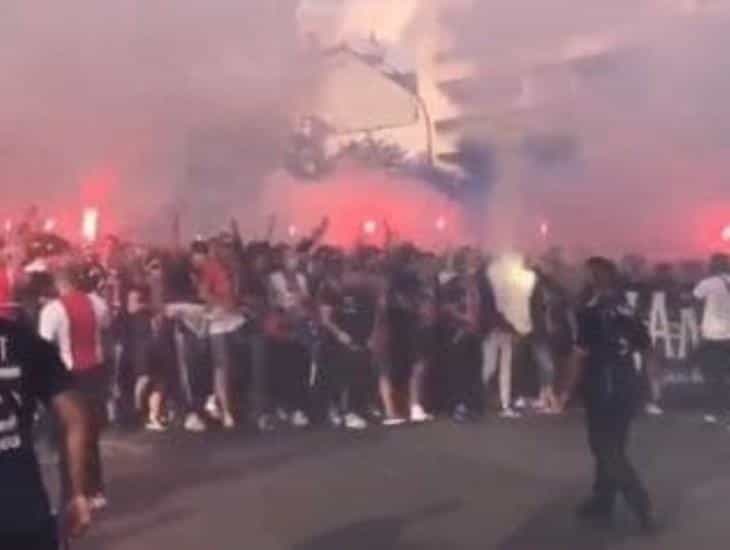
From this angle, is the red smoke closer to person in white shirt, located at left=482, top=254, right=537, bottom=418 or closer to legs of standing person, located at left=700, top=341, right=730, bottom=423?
person in white shirt, located at left=482, top=254, right=537, bottom=418

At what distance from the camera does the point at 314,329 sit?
10156mm

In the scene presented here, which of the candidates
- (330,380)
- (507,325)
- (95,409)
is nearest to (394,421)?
(330,380)

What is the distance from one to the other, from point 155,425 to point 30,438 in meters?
5.75

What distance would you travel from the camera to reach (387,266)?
10.4m

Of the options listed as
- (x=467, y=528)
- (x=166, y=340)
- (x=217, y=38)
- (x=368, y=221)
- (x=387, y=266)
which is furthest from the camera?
(x=368, y=221)

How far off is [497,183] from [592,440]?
21.7 feet

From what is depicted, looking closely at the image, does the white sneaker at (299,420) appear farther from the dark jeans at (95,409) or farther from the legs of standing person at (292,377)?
the dark jeans at (95,409)

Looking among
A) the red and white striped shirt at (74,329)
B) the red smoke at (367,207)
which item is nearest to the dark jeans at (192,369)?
the red and white striped shirt at (74,329)

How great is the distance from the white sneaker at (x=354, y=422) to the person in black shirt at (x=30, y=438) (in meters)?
5.80

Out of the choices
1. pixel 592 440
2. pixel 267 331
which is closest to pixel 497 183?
pixel 267 331

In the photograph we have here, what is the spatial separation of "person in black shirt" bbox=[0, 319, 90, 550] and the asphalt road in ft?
7.49

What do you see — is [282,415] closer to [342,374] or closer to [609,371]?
[342,374]

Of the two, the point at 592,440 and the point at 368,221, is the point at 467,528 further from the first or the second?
the point at 368,221

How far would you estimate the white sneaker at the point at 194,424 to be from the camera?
962 cm
